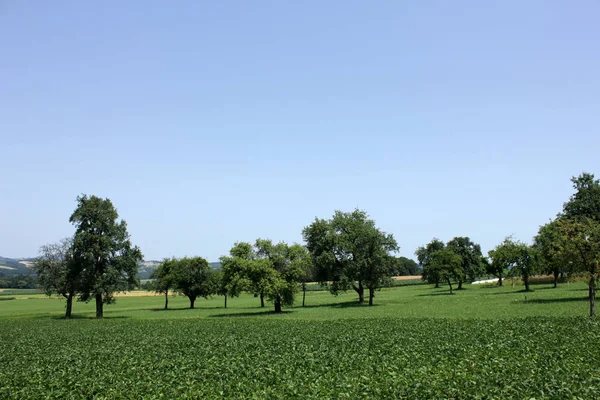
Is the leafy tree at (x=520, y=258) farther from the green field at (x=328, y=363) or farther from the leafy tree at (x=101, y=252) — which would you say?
the leafy tree at (x=101, y=252)

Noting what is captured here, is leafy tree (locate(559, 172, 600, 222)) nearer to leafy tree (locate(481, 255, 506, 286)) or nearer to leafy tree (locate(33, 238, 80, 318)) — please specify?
leafy tree (locate(481, 255, 506, 286))

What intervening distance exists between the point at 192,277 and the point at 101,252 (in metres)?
24.8

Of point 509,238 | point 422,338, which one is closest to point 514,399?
point 422,338

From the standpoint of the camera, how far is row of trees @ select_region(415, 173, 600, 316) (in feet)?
124

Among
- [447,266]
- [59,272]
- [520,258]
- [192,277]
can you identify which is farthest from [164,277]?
[520,258]

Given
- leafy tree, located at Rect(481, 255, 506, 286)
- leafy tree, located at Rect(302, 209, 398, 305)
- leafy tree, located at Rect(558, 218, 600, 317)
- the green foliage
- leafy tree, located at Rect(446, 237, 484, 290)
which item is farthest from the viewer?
leafy tree, located at Rect(446, 237, 484, 290)

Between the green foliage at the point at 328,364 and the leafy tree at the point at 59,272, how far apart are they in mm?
28830

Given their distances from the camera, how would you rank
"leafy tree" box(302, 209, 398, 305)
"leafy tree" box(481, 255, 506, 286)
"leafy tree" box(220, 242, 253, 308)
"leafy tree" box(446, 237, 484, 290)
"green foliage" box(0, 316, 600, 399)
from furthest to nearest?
1. "leafy tree" box(446, 237, 484, 290)
2. "leafy tree" box(481, 255, 506, 286)
3. "leafy tree" box(302, 209, 398, 305)
4. "leafy tree" box(220, 242, 253, 308)
5. "green foliage" box(0, 316, 600, 399)

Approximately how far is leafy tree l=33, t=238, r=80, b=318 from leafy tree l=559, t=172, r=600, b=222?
211 ft

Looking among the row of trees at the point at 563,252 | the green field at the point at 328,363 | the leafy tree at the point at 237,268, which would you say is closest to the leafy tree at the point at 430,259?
the row of trees at the point at 563,252

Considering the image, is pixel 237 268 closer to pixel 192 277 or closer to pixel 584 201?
pixel 192 277

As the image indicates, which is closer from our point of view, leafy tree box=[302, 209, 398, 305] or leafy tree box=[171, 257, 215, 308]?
leafy tree box=[302, 209, 398, 305]

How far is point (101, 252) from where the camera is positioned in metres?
56.2

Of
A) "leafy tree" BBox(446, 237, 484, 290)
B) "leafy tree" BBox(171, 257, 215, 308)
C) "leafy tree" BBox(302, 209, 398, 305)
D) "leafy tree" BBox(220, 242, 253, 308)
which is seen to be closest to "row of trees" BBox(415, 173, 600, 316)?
"leafy tree" BBox(446, 237, 484, 290)
